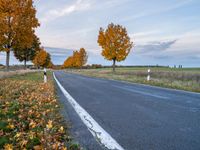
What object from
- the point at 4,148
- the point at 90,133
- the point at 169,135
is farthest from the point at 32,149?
the point at 169,135

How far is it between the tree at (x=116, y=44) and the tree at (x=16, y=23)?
1832 cm

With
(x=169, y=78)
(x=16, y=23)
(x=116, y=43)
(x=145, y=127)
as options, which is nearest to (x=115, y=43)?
(x=116, y=43)

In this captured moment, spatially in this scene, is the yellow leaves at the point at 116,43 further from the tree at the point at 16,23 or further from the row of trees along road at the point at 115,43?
the tree at the point at 16,23

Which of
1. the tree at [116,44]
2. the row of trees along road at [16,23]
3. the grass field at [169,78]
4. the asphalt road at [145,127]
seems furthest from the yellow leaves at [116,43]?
the asphalt road at [145,127]

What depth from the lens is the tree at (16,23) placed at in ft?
78.1

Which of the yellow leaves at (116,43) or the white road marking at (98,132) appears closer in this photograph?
the white road marking at (98,132)

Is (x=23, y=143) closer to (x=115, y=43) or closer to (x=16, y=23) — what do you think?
(x=16, y=23)

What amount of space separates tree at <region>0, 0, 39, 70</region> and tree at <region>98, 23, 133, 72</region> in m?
18.3

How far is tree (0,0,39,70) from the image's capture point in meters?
23.8

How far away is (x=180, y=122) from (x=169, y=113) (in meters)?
1.01

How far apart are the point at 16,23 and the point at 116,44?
20987mm

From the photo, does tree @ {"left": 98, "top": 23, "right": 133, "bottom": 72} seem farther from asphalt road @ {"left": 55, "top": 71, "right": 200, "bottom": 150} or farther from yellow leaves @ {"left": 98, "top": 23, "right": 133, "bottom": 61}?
asphalt road @ {"left": 55, "top": 71, "right": 200, "bottom": 150}

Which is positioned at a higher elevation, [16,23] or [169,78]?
[16,23]

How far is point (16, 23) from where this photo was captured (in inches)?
961
